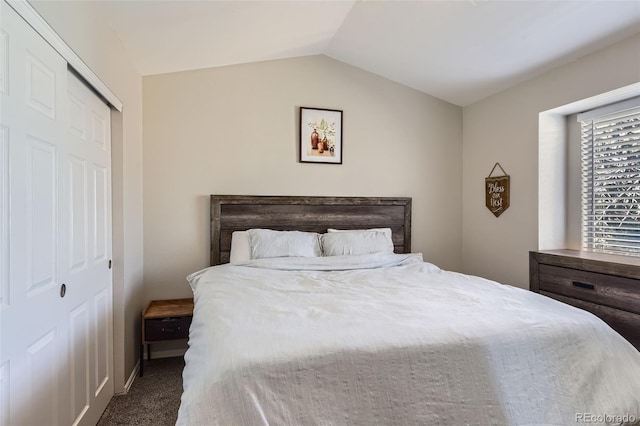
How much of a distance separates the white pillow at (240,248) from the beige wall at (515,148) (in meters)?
2.43

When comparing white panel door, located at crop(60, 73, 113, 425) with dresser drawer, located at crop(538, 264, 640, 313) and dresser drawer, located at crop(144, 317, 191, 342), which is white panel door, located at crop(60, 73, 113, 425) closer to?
dresser drawer, located at crop(144, 317, 191, 342)

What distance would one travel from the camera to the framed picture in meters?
3.40

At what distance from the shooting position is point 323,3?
8.06 ft

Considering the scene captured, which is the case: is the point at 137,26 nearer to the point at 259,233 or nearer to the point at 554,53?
the point at 259,233

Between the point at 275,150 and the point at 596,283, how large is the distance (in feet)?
9.14

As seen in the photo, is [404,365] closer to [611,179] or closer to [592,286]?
[592,286]

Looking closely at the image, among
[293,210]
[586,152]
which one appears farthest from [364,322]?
[586,152]

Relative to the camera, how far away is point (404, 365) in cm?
131

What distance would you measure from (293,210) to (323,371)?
2.21 m

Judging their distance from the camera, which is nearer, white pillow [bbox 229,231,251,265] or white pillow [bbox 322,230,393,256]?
white pillow [bbox 229,231,251,265]

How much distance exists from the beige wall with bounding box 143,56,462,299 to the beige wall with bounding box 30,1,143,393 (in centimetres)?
22

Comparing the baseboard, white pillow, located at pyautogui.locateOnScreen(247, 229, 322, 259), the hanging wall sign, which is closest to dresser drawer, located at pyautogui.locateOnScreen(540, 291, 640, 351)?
the hanging wall sign

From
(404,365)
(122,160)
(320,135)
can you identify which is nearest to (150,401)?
(122,160)

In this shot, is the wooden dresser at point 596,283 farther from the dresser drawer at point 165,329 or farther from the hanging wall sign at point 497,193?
the dresser drawer at point 165,329
